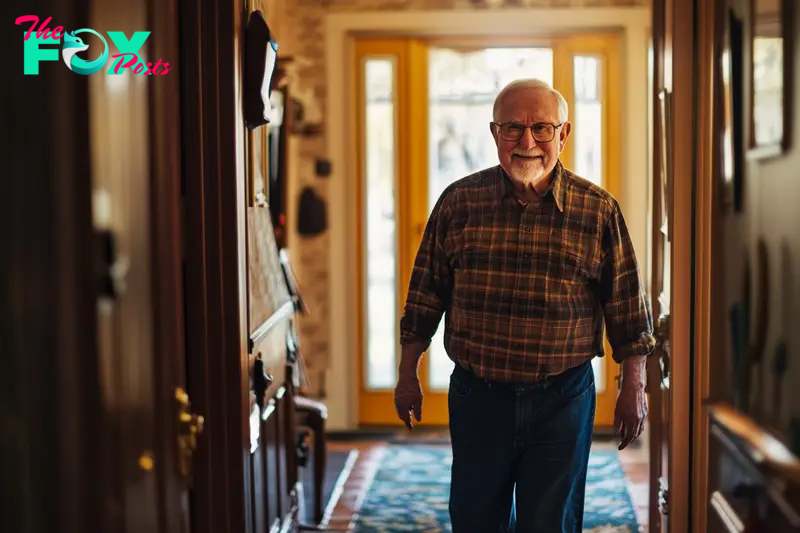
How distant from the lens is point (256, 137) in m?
2.63

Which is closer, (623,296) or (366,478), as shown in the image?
(623,296)

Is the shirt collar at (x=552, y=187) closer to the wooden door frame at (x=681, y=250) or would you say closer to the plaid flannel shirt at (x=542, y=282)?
the plaid flannel shirt at (x=542, y=282)

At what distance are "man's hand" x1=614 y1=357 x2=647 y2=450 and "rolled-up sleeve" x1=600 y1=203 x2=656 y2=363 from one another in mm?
32

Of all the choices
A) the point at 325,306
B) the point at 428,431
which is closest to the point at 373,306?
the point at 325,306

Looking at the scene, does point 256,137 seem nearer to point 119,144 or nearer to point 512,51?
point 119,144

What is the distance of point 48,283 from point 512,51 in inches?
160

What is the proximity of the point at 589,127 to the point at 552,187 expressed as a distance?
2806 mm

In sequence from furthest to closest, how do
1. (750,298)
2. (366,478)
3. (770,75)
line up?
(366,478)
(750,298)
(770,75)

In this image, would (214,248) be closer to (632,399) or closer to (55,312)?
(55,312)

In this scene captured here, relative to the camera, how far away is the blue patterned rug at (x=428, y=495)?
11.9 feet

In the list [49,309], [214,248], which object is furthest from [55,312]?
[214,248]

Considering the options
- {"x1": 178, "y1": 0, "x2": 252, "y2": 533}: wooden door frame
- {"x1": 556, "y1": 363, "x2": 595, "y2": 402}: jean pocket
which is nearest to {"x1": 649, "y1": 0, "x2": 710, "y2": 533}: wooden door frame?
{"x1": 556, "y1": 363, "x2": 595, "y2": 402}: jean pocket

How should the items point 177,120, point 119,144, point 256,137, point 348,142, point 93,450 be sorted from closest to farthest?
1. point 93,450
2. point 119,144
3. point 177,120
4. point 256,137
5. point 348,142

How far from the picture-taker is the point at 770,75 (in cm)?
162
